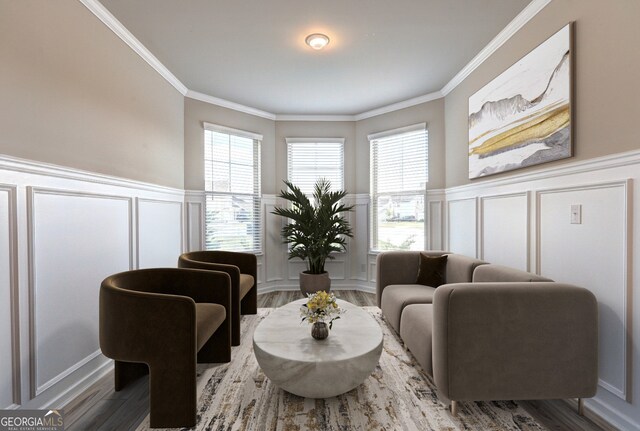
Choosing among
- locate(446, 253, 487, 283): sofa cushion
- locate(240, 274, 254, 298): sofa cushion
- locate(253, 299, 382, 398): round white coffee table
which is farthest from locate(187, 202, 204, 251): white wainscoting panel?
locate(446, 253, 487, 283): sofa cushion

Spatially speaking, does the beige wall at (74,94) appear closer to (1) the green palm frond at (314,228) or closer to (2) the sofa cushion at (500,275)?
(1) the green palm frond at (314,228)

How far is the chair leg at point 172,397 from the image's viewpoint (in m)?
1.65

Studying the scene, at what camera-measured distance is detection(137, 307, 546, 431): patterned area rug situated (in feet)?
5.59

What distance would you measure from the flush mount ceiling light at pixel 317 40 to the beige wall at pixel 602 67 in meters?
1.70

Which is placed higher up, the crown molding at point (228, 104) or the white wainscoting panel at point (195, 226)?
the crown molding at point (228, 104)

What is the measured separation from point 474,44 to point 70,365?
427 centimetres

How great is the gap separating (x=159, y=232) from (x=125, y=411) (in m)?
1.84

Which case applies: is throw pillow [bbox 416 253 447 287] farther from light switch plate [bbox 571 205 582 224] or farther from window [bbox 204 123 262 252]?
window [bbox 204 123 262 252]

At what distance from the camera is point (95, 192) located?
231 centimetres

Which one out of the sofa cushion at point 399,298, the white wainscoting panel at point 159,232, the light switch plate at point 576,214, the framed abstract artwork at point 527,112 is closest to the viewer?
the light switch plate at point 576,214

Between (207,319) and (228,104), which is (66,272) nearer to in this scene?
(207,319)

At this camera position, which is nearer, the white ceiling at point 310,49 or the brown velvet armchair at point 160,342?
the brown velvet armchair at point 160,342

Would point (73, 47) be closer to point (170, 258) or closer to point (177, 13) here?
point (177, 13)

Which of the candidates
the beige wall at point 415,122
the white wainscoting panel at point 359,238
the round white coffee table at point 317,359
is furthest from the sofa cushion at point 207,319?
the beige wall at point 415,122
